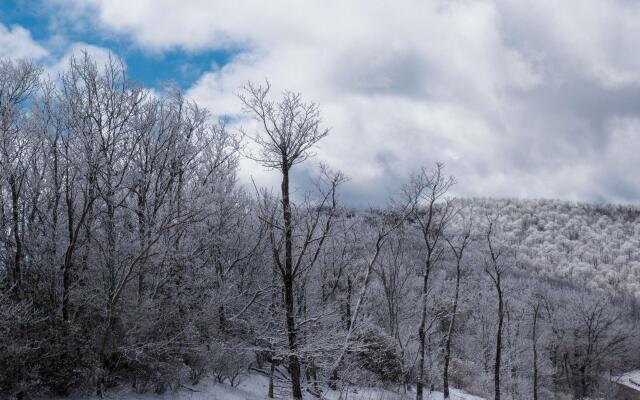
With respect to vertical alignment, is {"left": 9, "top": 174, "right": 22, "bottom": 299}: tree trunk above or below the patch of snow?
above

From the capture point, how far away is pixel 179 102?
24594mm

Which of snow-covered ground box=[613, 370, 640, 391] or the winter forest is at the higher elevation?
the winter forest

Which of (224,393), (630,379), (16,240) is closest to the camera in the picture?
(16,240)

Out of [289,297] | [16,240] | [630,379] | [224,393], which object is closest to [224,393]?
[224,393]

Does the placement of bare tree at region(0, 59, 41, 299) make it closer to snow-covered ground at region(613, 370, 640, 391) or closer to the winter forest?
the winter forest

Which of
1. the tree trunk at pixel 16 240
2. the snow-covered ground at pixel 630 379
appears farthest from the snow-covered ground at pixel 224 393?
the snow-covered ground at pixel 630 379

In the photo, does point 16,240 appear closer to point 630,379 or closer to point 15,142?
point 15,142

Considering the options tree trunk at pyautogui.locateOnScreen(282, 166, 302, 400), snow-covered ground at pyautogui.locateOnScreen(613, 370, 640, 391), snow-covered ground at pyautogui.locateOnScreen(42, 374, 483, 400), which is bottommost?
snow-covered ground at pyautogui.locateOnScreen(613, 370, 640, 391)

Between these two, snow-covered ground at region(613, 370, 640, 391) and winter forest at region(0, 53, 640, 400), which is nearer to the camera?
winter forest at region(0, 53, 640, 400)

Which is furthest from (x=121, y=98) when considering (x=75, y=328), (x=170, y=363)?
(x=170, y=363)

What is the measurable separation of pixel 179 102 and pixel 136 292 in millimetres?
11550

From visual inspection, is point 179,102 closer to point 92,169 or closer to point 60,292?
point 92,169

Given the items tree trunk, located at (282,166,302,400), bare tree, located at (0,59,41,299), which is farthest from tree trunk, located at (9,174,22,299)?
tree trunk, located at (282,166,302,400)

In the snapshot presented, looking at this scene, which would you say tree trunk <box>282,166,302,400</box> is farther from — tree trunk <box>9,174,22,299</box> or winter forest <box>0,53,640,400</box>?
tree trunk <box>9,174,22,299</box>
